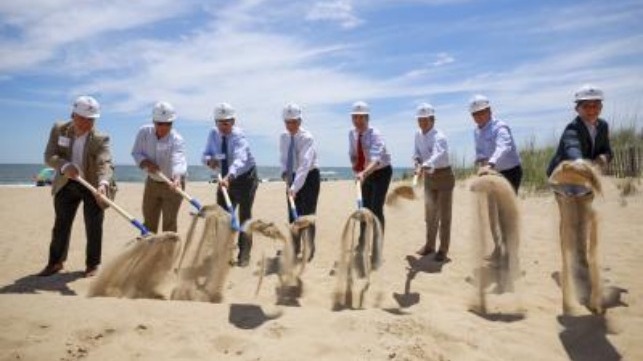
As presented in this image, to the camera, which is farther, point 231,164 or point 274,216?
point 274,216

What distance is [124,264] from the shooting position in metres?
5.16

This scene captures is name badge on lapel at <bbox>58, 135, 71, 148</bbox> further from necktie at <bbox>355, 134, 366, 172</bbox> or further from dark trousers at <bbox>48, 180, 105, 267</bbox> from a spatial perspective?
necktie at <bbox>355, 134, 366, 172</bbox>

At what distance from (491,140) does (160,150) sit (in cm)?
379

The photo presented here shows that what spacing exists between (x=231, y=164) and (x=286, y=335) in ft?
10.7

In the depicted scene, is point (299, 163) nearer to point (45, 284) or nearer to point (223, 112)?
point (223, 112)

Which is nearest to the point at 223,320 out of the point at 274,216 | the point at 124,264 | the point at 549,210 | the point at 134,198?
the point at 124,264

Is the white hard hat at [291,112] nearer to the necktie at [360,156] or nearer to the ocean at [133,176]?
the necktie at [360,156]

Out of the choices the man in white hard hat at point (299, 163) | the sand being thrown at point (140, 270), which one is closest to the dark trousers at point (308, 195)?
the man in white hard hat at point (299, 163)

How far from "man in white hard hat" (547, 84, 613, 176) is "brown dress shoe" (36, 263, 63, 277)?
554cm

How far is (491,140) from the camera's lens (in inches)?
271

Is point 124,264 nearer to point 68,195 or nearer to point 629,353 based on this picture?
point 68,195

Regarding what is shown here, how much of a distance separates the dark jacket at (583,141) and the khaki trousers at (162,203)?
13.3ft

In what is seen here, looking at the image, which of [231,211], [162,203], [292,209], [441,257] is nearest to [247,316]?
[231,211]

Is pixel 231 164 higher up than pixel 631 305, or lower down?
higher up
